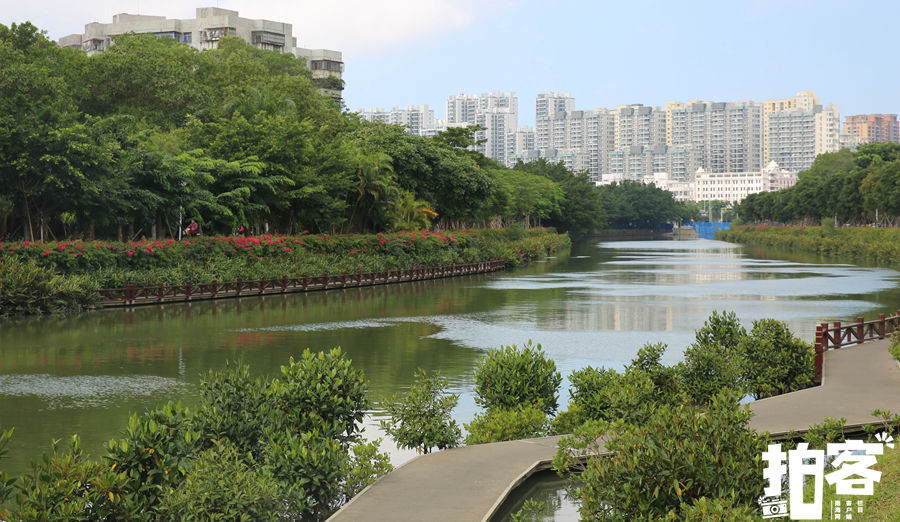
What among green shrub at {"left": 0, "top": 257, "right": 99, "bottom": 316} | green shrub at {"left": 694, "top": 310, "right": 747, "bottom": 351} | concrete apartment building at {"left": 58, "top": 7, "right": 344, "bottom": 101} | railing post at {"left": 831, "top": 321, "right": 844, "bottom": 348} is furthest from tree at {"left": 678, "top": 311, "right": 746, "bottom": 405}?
concrete apartment building at {"left": 58, "top": 7, "right": 344, "bottom": 101}

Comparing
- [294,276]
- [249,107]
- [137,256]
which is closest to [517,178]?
[249,107]

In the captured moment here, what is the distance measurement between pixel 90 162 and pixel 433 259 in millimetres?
23357

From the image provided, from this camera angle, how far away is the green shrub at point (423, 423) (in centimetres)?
1349

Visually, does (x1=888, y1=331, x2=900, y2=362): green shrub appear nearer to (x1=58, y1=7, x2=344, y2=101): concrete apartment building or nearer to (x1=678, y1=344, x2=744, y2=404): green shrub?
(x1=678, y1=344, x2=744, y2=404): green shrub

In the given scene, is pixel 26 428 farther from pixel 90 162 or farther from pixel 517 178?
pixel 517 178

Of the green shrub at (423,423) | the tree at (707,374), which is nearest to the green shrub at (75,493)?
the green shrub at (423,423)

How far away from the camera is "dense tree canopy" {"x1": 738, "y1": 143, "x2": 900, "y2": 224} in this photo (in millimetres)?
87713

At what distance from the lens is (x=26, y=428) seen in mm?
15008

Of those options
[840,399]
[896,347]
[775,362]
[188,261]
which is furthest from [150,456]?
[188,261]

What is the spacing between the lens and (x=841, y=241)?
296 ft

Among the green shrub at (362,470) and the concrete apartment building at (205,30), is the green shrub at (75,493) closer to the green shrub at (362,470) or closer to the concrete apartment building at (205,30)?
the green shrub at (362,470)

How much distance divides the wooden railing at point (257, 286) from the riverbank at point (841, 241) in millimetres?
36865

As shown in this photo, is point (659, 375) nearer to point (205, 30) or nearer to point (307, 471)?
point (307, 471)

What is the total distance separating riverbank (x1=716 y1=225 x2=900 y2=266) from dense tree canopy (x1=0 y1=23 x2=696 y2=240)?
30.5 m
